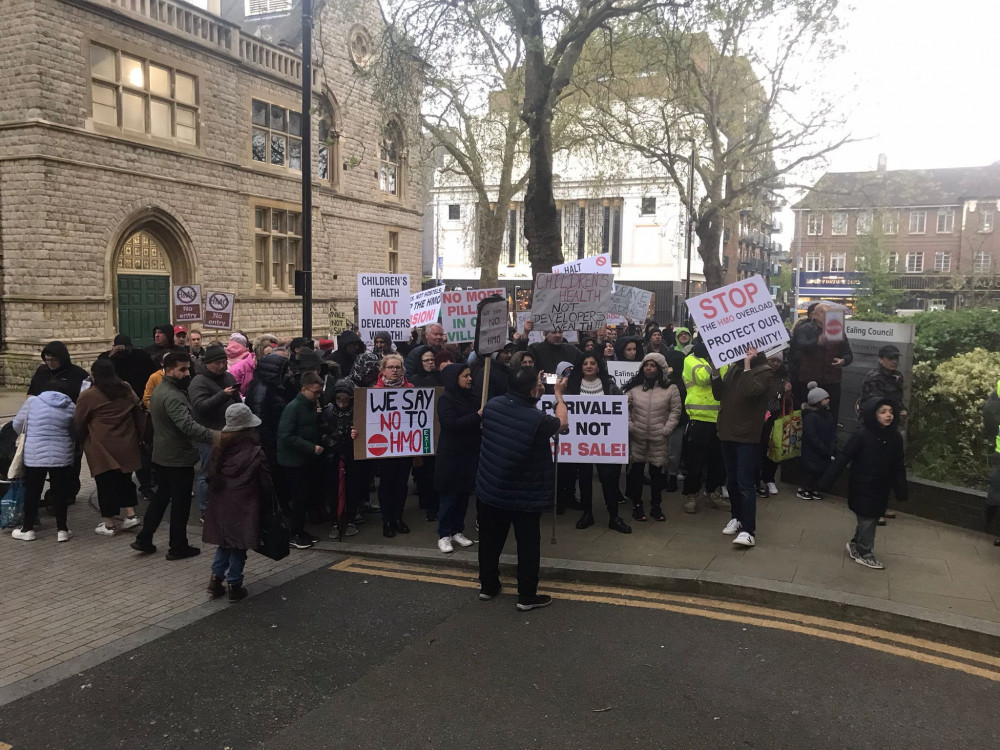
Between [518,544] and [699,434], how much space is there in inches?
117

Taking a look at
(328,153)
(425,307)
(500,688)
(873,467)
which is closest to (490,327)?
(873,467)

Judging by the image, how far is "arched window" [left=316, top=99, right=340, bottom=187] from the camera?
25750 mm

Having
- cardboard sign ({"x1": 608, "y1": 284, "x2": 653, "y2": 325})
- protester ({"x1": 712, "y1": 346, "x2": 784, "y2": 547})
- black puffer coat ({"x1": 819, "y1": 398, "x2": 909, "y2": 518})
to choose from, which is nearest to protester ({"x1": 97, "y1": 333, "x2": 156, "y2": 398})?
protester ({"x1": 712, "y1": 346, "x2": 784, "y2": 547})

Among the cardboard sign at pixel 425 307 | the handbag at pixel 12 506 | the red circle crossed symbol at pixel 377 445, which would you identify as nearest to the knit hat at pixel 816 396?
the red circle crossed symbol at pixel 377 445

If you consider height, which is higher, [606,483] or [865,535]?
[606,483]

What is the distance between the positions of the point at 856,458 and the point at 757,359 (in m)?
1.25

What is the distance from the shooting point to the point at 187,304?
13852 mm

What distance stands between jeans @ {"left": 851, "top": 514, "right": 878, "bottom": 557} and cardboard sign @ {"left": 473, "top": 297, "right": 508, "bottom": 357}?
3557mm

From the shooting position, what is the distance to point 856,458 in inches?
252

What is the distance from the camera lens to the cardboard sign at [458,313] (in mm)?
10977

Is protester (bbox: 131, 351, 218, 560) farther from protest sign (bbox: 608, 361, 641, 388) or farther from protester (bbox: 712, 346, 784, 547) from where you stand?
protest sign (bbox: 608, 361, 641, 388)

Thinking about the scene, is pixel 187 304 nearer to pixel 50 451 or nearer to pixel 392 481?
pixel 50 451

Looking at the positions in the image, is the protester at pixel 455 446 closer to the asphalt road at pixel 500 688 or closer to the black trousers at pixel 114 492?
the asphalt road at pixel 500 688

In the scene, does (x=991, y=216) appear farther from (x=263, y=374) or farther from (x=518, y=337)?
(x=263, y=374)
